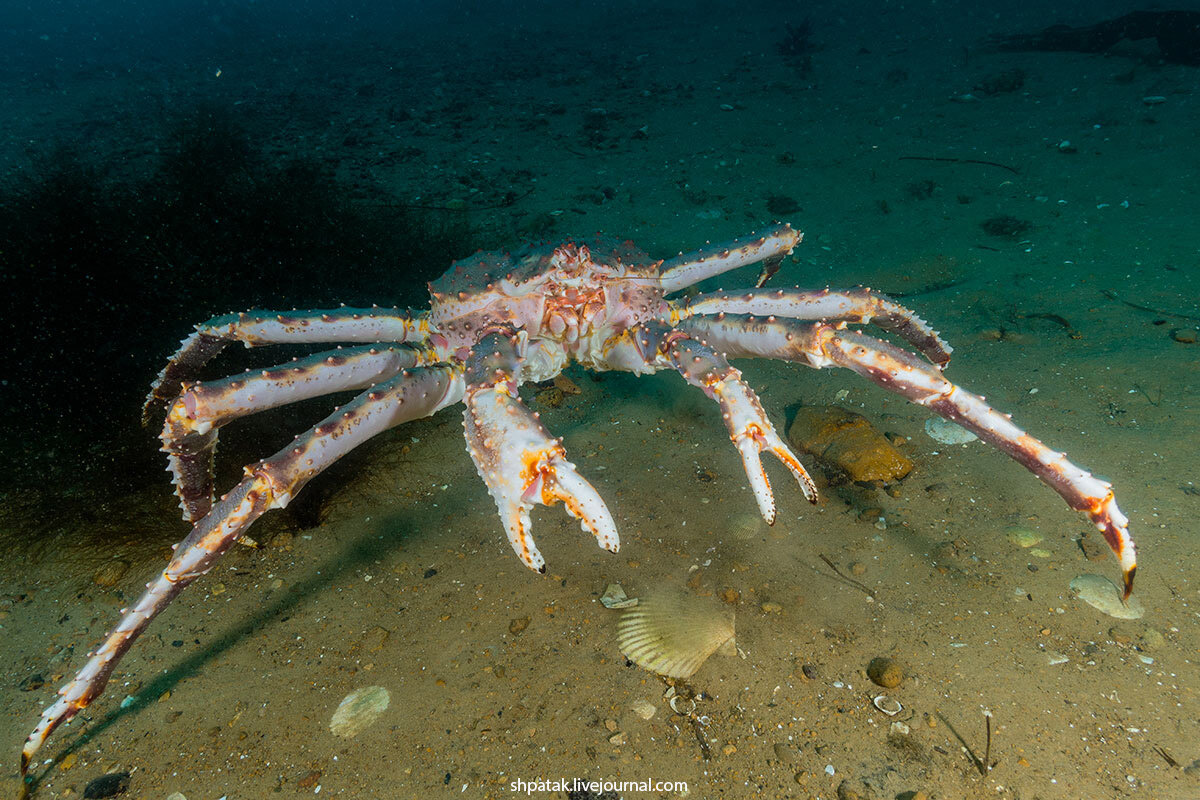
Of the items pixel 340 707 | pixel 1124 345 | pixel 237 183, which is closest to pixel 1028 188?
pixel 1124 345

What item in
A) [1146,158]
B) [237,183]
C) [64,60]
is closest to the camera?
[237,183]

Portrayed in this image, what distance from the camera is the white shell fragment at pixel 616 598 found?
310 centimetres

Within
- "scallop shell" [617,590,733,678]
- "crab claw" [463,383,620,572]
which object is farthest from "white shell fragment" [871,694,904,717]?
"crab claw" [463,383,620,572]

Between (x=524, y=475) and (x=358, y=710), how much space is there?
1532 millimetres

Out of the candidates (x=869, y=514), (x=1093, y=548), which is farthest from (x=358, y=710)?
(x=1093, y=548)

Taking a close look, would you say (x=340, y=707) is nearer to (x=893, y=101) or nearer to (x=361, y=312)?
(x=361, y=312)

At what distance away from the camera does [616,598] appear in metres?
3.14

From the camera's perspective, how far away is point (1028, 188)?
28.7 ft

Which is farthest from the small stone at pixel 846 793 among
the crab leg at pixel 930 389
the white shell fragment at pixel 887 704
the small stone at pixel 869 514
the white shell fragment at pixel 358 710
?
the white shell fragment at pixel 358 710

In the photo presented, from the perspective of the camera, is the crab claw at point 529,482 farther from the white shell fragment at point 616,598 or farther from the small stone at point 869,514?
the small stone at point 869,514

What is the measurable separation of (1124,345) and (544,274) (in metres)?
5.03

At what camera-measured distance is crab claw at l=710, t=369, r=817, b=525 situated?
2682 millimetres

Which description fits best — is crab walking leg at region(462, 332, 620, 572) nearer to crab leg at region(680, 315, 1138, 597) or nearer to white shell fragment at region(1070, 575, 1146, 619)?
crab leg at region(680, 315, 1138, 597)

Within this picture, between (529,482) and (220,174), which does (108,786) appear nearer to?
(529,482)
